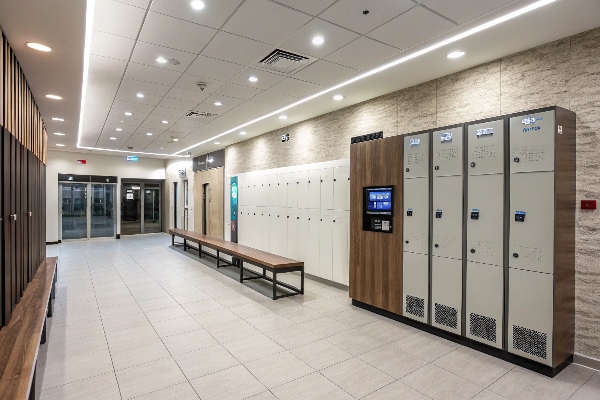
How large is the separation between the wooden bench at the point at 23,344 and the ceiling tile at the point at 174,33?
295 cm

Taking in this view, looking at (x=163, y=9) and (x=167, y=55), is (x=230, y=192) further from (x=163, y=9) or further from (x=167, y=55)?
(x=163, y=9)

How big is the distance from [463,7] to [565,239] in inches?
94.2

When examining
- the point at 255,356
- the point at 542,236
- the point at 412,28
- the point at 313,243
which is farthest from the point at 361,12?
the point at 313,243

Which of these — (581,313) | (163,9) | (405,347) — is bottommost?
(405,347)

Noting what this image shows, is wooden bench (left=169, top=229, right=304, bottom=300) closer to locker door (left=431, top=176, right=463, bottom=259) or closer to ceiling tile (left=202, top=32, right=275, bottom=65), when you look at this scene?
locker door (left=431, top=176, right=463, bottom=259)

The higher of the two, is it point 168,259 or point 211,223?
point 211,223

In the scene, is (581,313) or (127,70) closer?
(581,313)

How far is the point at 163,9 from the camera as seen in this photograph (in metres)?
3.00

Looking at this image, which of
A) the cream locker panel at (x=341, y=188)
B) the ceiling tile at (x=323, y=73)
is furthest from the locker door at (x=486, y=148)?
A: the cream locker panel at (x=341, y=188)

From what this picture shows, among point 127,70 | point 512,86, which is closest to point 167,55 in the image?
point 127,70

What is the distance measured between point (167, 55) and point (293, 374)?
383 cm

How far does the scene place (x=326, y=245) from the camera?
646 centimetres

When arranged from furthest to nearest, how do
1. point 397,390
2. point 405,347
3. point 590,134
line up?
point 405,347, point 590,134, point 397,390

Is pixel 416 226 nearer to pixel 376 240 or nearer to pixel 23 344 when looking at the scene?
pixel 376 240
